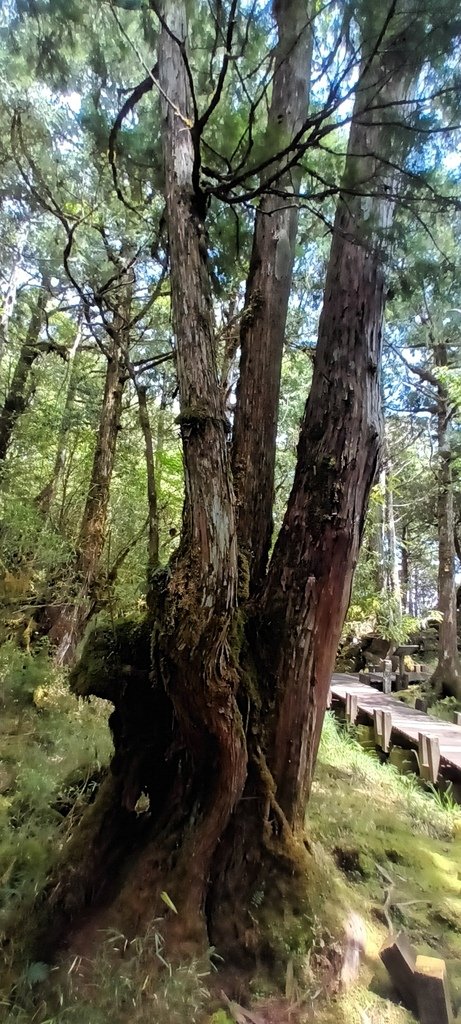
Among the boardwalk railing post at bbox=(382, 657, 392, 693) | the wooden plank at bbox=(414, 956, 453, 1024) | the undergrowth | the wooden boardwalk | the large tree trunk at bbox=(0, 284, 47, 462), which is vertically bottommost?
the wooden plank at bbox=(414, 956, 453, 1024)

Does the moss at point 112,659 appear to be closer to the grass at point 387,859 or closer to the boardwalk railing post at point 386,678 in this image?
the grass at point 387,859

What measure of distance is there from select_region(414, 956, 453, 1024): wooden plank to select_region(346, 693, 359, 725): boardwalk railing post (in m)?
5.21

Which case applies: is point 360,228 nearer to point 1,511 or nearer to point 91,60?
point 91,60

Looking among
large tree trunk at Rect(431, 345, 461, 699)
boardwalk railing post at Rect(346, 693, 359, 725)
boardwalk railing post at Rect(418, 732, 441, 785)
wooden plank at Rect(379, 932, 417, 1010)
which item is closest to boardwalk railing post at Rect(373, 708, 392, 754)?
boardwalk railing post at Rect(346, 693, 359, 725)

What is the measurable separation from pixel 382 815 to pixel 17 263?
9.35 metres

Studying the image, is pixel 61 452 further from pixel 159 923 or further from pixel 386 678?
pixel 386 678

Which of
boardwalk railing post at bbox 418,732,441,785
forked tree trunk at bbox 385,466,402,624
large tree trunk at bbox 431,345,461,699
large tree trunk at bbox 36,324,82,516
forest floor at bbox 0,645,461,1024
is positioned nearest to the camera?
forest floor at bbox 0,645,461,1024

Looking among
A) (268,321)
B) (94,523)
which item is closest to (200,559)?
(268,321)

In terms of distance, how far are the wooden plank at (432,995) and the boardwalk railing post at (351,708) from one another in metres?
5.21

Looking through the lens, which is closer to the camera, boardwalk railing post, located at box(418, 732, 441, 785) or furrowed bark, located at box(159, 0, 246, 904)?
furrowed bark, located at box(159, 0, 246, 904)

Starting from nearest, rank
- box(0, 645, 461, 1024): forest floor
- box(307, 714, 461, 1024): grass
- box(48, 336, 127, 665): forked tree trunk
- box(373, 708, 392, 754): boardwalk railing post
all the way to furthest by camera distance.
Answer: box(0, 645, 461, 1024): forest floor < box(307, 714, 461, 1024): grass < box(48, 336, 127, 665): forked tree trunk < box(373, 708, 392, 754): boardwalk railing post

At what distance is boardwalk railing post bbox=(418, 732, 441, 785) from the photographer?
213 inches

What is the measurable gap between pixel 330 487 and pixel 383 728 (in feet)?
16.0

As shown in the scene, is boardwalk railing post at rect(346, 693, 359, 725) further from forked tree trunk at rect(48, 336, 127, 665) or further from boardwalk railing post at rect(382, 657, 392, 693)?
forked tree trunk at rect(48, 336, 127, 665)
